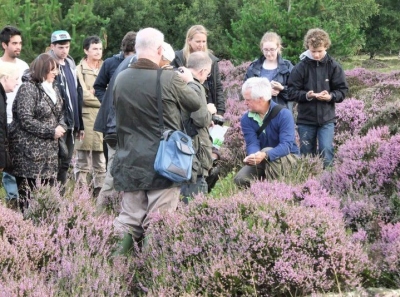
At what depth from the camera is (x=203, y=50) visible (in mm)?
6727

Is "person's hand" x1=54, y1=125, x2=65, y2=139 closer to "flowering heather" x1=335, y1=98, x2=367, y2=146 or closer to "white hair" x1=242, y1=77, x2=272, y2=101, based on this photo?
"white hair" x1=242, y1=77, x2=272, y2=101

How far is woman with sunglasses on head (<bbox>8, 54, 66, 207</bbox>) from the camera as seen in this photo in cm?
610

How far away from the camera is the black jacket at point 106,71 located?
7.01m

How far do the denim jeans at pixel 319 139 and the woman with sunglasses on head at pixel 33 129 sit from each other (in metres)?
3.10

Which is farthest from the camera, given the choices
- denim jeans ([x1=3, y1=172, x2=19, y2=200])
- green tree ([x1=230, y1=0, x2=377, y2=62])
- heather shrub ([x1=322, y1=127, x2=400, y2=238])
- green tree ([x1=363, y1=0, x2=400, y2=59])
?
green tree ([x1=363, y1=0, x2=400, y2=59])

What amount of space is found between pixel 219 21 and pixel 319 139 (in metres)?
25.6

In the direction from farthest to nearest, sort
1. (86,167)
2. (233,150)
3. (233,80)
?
(233,80) < (233,150) < (86,167)

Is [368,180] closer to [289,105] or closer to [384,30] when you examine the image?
[289,105]

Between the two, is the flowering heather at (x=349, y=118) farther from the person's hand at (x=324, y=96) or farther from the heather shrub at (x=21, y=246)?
the heather shrub at (x=21, y=246)

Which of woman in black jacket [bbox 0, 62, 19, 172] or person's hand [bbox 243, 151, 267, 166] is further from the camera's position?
person's hand [bbox 243, 151, 267, 166]

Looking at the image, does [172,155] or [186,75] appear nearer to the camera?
[172,155]

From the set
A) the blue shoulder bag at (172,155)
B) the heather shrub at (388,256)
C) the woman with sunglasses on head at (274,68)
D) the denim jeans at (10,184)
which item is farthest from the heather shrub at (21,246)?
the woman with sunglasses on head at (274,68)

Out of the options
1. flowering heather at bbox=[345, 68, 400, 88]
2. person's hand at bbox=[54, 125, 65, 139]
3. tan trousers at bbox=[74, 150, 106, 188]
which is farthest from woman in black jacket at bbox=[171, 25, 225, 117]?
flowering heather at bbox=[345, 68, 400, 88]

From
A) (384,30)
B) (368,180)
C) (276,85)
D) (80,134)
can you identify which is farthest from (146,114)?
(384,30)
